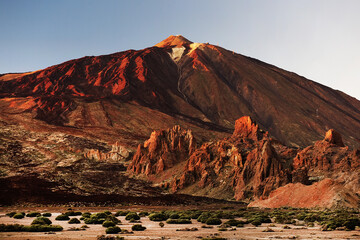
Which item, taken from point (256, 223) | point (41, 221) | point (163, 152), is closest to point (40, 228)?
point (41, 221)

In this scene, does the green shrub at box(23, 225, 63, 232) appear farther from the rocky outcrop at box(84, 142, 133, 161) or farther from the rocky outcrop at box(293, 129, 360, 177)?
the rocky outcrop at box(84, 142, 133, 161)

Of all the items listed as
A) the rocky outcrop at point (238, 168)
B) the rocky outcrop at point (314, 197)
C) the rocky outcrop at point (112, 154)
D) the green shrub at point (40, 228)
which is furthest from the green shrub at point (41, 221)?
the rocky outcrop at point (112, 154)

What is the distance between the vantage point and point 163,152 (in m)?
133

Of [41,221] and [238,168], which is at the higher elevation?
[238,168]

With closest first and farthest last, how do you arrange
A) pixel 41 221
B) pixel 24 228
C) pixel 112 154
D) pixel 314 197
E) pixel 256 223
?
1. pixel 24 228
2. pixel 41 221
3. pixel 256 223
4. pixel 314 197
5. pixel 112 154

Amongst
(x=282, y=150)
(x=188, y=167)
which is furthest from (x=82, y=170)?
(x=282, y=150)

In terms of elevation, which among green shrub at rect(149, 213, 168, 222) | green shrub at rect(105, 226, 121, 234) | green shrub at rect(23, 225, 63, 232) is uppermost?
green shrub at rect(105, 226, 121, 234)

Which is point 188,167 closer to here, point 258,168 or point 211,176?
point 211,176

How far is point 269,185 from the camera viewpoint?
85.4 m

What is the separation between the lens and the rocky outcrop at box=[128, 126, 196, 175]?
129 m

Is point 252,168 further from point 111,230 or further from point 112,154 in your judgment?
point 112,154

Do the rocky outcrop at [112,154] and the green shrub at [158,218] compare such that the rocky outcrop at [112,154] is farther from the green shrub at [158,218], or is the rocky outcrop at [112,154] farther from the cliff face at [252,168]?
the green shrub at [158,218]

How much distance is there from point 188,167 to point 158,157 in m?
21.0

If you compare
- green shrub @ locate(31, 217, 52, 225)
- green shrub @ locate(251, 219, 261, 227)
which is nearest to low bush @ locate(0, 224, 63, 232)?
green shrub @ locate(31, 217, 52, 225)
